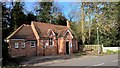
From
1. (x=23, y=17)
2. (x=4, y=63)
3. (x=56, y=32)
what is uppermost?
(x=23, y=17)

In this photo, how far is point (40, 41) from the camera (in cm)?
4356

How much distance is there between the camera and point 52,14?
231 ft

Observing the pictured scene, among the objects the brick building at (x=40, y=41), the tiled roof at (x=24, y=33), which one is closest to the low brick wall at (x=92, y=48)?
the brick building at (x=40, y=41)

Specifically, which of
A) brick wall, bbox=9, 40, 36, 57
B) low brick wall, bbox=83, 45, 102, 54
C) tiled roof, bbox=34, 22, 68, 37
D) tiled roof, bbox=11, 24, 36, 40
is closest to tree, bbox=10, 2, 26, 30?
tiled roof, bbox=34, 22, 68, 37

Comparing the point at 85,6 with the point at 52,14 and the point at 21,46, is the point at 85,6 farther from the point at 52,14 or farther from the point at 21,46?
the point at 21,46

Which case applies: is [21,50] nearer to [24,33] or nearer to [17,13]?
[24,33]

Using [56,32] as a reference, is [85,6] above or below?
above

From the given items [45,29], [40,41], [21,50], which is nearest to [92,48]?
[45,29]

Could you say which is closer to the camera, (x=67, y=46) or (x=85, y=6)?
(x=67, y=46)

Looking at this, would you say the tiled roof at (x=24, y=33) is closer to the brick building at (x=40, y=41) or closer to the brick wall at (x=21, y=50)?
the brick building at (x=40, y=41)

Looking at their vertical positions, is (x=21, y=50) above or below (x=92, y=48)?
above

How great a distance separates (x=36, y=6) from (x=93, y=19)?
60.4 feet

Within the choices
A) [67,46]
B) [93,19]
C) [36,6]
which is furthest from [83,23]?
[36,6]

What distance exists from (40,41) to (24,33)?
2.86m
